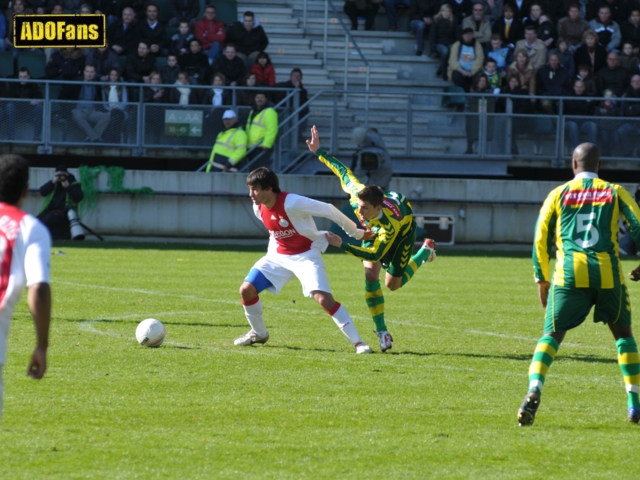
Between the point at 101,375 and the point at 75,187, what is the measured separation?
13.5 m

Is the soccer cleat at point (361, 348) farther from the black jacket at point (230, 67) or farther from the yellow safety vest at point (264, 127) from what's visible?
the black jacket at point (230, 67)

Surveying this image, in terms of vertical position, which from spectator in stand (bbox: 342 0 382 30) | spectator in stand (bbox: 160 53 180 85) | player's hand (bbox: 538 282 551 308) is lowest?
player's hand (bbox: 538 282 551 308)

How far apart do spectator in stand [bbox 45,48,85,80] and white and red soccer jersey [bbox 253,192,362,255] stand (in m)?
14.2

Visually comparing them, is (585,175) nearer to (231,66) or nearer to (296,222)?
(296,222)

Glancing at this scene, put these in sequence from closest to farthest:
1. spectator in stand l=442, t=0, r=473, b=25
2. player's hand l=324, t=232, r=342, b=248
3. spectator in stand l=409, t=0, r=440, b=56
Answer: player's hand l=324, t=232, r=342, b=248
spectator in stand l=442, t=0, r=473, b=25
spectator in stand l=409, t=0, r=440, b=56

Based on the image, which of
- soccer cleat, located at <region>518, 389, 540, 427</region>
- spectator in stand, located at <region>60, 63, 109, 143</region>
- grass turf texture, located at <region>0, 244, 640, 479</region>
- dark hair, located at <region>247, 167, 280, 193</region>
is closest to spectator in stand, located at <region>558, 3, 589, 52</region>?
spectator in stand, located at <region>60, 63, 109, 143</region>

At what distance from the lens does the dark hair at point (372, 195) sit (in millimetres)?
9109

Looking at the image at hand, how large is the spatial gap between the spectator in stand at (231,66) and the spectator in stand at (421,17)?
5.62 metres

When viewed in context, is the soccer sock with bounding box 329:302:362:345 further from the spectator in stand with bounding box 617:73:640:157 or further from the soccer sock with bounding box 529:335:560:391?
the spectator in stand with bounding box 617:73:640:157

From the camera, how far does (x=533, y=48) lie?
24188mm

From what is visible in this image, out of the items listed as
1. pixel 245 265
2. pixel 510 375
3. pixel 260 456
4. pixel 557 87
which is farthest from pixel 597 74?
pixel 260 456

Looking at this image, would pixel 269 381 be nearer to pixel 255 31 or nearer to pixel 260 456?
pixel 260 456

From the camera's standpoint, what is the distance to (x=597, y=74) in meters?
23.9

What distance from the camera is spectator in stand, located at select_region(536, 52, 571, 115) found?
927 inches
